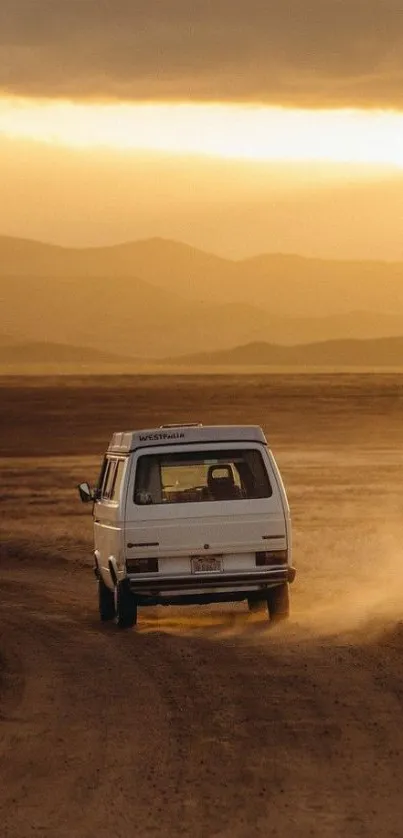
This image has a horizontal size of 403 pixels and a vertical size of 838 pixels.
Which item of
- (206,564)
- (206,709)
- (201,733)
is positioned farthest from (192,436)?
(201,733)

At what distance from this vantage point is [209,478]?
19062 millimetres

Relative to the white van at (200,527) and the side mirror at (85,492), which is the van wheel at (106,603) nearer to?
the side mirror at (85,492)

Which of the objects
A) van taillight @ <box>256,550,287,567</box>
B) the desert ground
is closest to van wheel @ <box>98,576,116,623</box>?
the desert ground

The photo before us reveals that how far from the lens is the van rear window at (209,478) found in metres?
18.8

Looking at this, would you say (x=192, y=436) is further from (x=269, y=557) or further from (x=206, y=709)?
(x=206, y=709)

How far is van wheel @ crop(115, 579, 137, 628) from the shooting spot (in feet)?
61.1

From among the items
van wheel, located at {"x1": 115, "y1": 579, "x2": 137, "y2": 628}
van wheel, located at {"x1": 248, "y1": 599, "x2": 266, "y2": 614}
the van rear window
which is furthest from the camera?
van wheel, located at {"x1": 248, "y1": 599, "x2": 266, "y2": 614}

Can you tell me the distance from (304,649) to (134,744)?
15.9ft

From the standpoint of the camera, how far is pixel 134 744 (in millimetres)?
11781

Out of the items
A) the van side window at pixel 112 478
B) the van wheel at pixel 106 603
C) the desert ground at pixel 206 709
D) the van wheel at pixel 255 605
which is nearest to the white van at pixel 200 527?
the van side window at pixel 112 478

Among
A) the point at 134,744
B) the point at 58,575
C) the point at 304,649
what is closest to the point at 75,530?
the point at 58,575

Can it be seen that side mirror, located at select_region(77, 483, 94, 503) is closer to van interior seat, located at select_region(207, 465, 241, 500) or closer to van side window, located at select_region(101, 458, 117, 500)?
van side window, located at select_region(101, 458, 117, 500)

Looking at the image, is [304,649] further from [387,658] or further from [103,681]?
[103,681]

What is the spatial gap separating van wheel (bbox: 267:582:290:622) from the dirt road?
0.58 ft
